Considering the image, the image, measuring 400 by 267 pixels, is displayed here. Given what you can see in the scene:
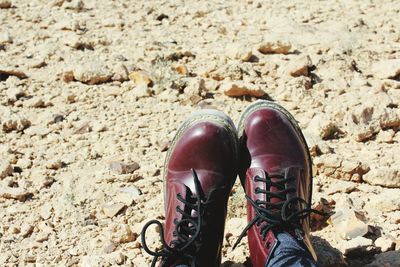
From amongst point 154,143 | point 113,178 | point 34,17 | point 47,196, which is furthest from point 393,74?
point 34,17

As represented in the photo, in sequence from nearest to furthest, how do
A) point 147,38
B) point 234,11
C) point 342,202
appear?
1. point 342,202
2. point 147,38
3. point 234,11

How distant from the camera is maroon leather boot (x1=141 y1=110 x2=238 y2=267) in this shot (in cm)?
189

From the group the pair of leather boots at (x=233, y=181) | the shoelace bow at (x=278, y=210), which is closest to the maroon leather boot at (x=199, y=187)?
the pair of leather boots at (x=233, y=181)

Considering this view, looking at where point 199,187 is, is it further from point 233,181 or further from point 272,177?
point 272,177

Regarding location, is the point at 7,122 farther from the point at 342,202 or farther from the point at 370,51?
the point at 370,51

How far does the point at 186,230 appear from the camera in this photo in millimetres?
1959

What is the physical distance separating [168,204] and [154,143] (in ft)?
2.24

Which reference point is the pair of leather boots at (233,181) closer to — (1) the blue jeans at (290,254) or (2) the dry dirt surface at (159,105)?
(1) the blue jeans at (290,254)

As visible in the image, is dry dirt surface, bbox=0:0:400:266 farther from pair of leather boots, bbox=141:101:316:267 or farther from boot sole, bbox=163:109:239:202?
boot sole, bbox=163:109:239:202

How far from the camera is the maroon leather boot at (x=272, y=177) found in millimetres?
1893

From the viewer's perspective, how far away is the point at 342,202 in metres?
2.29

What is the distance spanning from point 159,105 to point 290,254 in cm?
143

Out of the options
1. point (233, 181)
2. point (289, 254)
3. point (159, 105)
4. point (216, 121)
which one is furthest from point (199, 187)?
point (159, 105)

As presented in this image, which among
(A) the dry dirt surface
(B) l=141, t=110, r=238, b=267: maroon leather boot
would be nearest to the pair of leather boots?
(B) l=141, t=110, r=238, b=267: maroon leather boot
